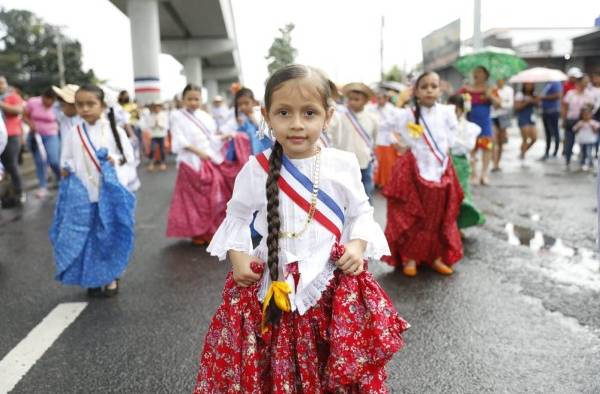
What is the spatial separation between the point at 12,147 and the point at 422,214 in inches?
270

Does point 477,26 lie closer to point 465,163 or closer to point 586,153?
point 586,153

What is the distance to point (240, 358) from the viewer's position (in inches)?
89.0

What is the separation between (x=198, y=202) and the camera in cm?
676

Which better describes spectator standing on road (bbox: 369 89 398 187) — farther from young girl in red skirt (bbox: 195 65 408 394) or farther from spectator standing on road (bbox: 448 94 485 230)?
young girl in red skirt (bbox: 195 65 408 394)

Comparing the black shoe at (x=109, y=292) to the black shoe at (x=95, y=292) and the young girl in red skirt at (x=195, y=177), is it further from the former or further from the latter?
the young girl in red skirt at (x=195, y=177)

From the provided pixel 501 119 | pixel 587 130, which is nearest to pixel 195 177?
pixel 501 119

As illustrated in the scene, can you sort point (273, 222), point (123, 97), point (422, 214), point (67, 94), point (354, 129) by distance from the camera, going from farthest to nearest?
point (123, 97) → point (354, 129) → point (422, 214) → point (67, 94) → point (273, 222)

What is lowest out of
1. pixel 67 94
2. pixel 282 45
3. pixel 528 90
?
pixel 67 94

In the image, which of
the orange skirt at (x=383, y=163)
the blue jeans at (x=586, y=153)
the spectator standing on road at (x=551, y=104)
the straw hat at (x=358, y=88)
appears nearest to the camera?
the straw hat at (x=358, y=88)

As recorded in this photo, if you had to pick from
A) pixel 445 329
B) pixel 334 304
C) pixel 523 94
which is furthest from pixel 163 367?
pixel 523 94

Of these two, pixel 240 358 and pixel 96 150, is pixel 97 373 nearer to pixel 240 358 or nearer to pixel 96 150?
pixel 240 358

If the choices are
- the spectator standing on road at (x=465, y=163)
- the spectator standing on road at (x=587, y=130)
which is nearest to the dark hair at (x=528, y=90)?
the spectator standing on road at (x=587, y=130)

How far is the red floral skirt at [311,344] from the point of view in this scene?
87.2 inches

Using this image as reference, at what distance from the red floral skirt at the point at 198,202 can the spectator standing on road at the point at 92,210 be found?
194cm
